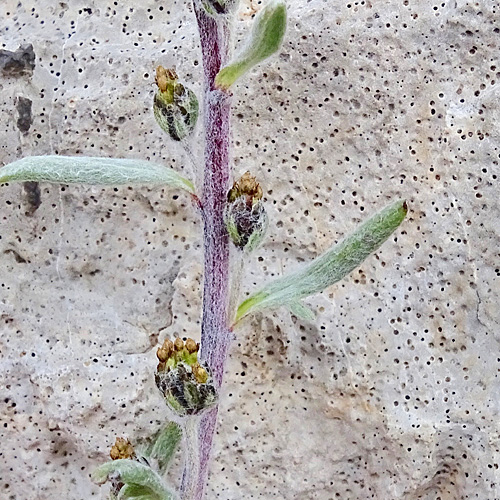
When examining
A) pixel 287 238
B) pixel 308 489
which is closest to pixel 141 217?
pixel 287 238

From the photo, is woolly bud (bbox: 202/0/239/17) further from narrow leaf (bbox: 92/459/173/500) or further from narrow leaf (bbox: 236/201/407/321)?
narrow leaf (bbox: 92/459/173/500)

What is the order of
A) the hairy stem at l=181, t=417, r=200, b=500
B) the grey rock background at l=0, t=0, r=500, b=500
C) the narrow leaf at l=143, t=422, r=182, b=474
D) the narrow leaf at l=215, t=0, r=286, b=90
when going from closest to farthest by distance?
the narrow leaf at l=215, t=0, r=286, b=90
the hairy stem at l=181, t=417, r=200, b=500
the narrow leaf at l=143, t=422, r=182, b=474
the grey rock background at l=0, t=0, r=500, b=500

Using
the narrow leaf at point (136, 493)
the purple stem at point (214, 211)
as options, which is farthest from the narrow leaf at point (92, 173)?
the narrow leaf at point (136, 493)

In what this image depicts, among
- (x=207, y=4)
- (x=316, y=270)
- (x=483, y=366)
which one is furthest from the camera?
(x=483, y=366)

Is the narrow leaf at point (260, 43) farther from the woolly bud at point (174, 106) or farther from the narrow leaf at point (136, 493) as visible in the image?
the narrow leaf at point (136, 493)

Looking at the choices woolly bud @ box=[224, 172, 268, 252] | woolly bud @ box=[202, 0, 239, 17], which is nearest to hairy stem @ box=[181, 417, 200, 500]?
woolly bud @ box=[224, 172, 268, 252]

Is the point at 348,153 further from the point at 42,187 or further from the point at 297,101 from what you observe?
the point at 42,187
